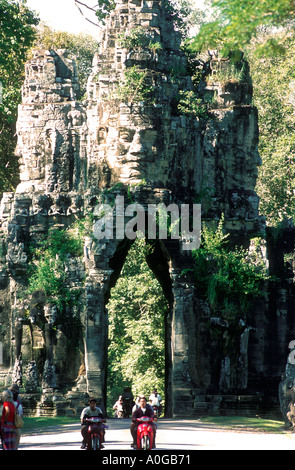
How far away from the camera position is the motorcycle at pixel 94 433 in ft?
74.6

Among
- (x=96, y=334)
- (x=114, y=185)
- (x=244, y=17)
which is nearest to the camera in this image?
(x=244, y=17)

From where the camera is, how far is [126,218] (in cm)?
3431

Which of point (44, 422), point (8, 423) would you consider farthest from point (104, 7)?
point (8, 423)

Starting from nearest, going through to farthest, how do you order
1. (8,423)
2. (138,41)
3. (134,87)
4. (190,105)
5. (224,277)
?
(8,423)
(224,277)
(134,87)
(138,41)
(190,105)

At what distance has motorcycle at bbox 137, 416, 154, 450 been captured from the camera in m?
22.8

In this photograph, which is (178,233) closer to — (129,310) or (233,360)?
(233,360)

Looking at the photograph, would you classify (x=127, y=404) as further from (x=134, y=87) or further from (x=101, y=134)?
(x=134, y=87)

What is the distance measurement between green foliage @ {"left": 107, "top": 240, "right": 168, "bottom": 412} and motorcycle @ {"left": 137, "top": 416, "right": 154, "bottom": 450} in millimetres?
20046

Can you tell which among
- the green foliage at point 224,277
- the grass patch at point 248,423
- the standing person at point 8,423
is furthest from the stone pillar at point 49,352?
the standing person at point 8,423

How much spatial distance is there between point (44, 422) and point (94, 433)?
29.5 ft

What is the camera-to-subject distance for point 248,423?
103ft

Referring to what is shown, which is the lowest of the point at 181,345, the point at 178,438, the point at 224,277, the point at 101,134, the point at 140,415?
the point at 178,438
